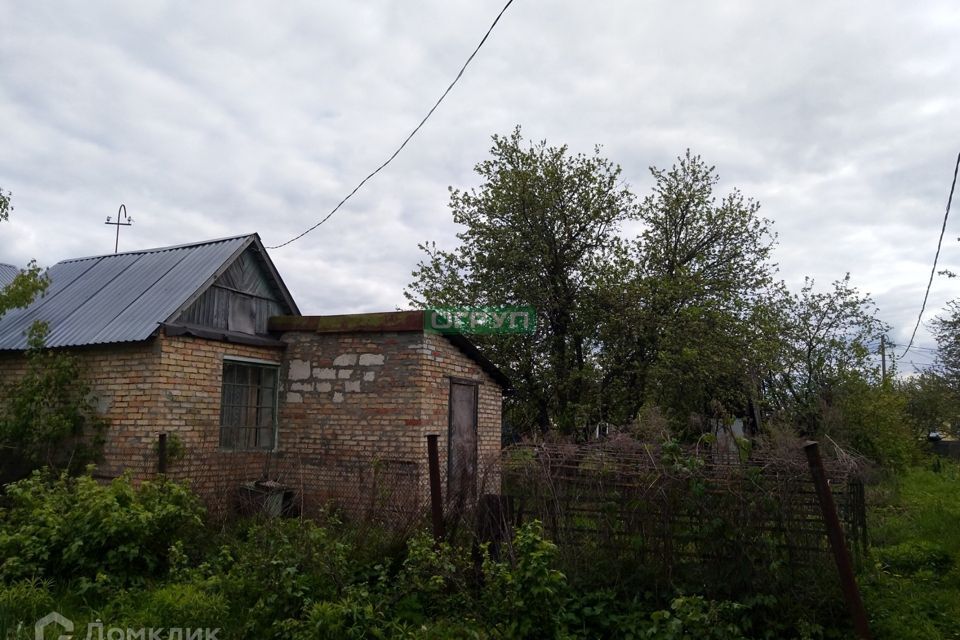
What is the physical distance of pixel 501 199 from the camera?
14.0 meters

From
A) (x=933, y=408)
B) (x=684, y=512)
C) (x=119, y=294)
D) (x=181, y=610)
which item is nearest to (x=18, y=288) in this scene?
(x=119, y=294)

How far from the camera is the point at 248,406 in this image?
382 inches

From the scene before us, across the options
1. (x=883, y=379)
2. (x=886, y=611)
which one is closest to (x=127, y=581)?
(x=886, y=611)

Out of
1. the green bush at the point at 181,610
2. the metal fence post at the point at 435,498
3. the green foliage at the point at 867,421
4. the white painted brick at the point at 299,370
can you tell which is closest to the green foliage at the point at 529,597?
the metal fence post at the point at 435,498

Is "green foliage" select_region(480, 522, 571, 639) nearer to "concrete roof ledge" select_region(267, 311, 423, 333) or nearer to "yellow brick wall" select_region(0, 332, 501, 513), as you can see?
"yellow brick wall" select_region(0, 332, 501, 513)

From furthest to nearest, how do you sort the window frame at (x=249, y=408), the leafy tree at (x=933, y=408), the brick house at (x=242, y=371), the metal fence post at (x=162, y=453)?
1. the leafy tree at (x=933, y=408)
2. the window frame at (x=249, y=408)
3. the brick house at (x=242, y=371)
4. the metal fence post at (x=162, y=453)

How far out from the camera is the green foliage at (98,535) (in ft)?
18.4

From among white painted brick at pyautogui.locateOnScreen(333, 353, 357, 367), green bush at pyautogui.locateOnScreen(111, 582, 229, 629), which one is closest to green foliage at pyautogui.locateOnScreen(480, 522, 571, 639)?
green bush at pyautogui.locateOnScreen(111, 582, 229, 629)

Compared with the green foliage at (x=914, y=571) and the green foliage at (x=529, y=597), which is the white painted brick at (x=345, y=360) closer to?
the green foliage at (x=529, y=597)

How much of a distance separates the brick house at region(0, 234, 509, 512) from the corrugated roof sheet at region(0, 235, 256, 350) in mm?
28

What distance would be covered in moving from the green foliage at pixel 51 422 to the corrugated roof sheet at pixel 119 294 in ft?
1.48

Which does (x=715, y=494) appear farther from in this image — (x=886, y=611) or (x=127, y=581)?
(x=127, y=581)

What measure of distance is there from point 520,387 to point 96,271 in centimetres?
824

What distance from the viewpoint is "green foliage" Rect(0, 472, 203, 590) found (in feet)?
18.4
